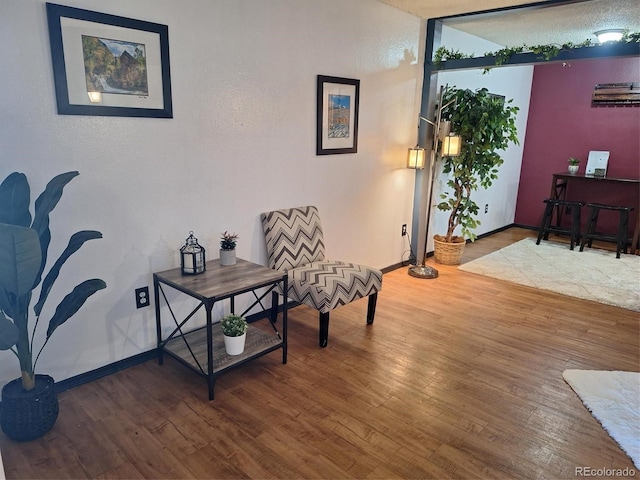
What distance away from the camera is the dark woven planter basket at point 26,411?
1937 mm

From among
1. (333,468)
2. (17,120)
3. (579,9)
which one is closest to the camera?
(333,468)

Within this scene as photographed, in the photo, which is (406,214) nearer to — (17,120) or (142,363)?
(142,363)

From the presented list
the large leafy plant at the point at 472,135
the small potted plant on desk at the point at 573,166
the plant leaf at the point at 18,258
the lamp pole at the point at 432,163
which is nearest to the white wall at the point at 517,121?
the large leafy plant at the point at 472,135

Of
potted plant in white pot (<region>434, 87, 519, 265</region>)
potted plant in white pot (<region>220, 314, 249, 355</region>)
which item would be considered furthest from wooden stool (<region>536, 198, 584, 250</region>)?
potted plant in white pot (<region>220, 314, 249, 355</region>)

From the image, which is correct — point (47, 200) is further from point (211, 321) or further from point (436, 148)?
point (436, 148)

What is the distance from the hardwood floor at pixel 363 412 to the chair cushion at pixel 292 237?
506 millimetres

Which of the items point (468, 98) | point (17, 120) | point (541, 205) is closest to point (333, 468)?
point (17, 120)

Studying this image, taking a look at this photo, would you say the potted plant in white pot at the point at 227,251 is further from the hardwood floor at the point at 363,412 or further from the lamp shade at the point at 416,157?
the lamp shade at the point at 416,157

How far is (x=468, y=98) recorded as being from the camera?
174 inches

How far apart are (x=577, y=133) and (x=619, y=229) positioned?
165 centimetres

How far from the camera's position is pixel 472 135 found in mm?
4457

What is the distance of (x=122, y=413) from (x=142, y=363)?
0.50m

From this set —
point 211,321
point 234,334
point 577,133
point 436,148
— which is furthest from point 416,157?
point 577,133

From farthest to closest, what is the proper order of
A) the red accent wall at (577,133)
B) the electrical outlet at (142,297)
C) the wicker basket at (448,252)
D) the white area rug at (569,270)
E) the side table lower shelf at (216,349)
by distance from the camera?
the red accent wall at (577,133), the wicker basket at (448,252), the white area rug at (569,270), the electrical outlet at (142,297), the side table lower shelf at (216,349)
